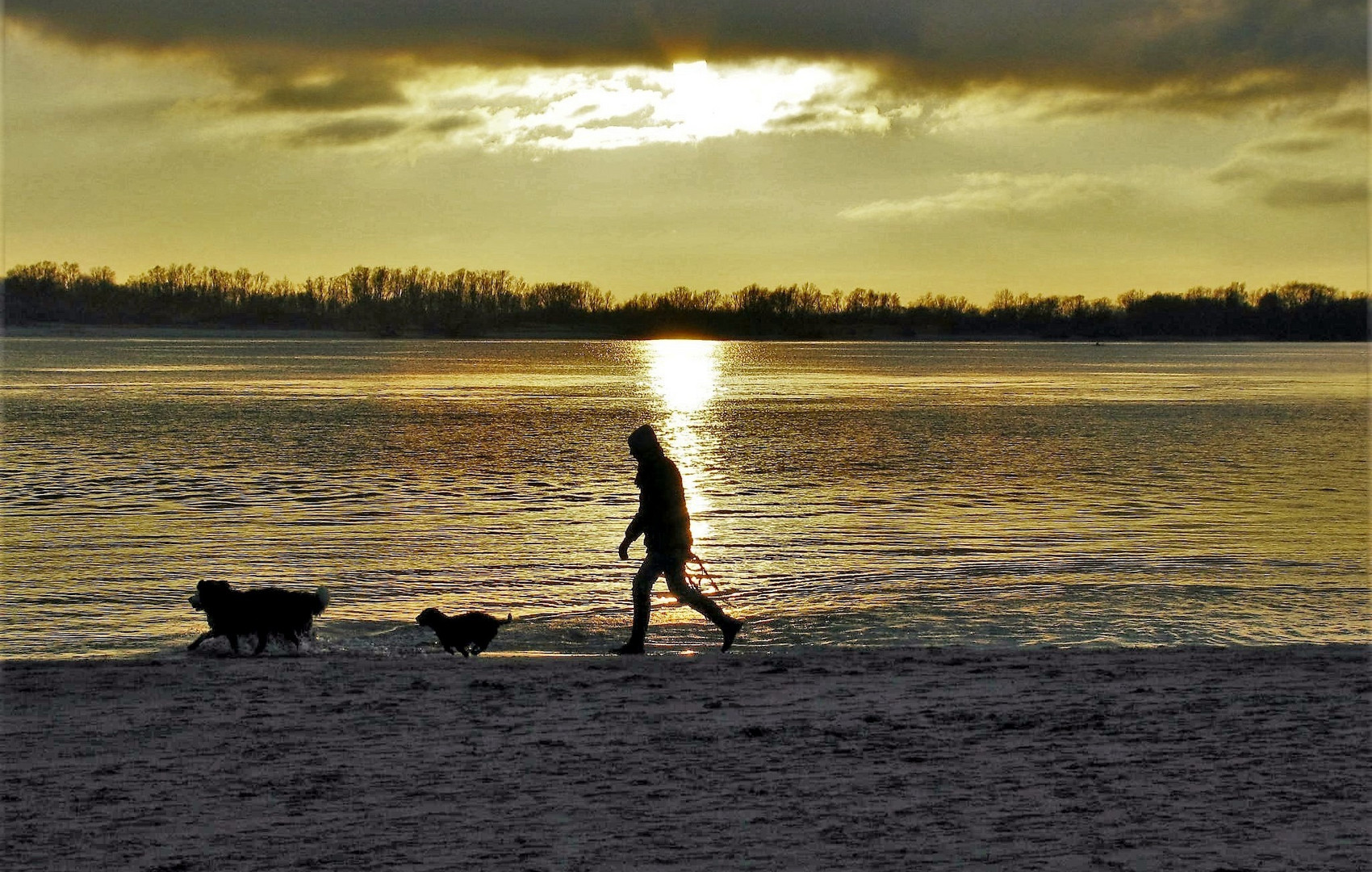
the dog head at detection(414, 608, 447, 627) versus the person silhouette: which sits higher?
the person silhouette

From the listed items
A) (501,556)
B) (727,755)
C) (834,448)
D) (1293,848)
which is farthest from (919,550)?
(834,448)

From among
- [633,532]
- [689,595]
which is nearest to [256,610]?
[633,532]

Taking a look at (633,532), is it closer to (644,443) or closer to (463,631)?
(644,443)

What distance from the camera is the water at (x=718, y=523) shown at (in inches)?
498

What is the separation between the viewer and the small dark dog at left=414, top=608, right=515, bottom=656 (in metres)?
10.7

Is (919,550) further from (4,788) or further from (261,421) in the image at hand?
(261,421)

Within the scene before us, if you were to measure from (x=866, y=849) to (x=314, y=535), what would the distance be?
14.5m

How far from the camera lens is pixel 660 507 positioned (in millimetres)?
10656

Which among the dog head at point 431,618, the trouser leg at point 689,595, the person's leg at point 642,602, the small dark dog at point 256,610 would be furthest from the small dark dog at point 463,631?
the trouser leg at point 689,595

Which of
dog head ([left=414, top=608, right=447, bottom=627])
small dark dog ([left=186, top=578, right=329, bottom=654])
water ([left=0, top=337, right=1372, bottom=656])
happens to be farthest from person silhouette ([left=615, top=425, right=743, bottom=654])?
small dark dog ([left=186, top=578, right=329, bottom=654])

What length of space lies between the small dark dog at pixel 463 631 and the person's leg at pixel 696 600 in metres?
1.54

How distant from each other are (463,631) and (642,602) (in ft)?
4.87

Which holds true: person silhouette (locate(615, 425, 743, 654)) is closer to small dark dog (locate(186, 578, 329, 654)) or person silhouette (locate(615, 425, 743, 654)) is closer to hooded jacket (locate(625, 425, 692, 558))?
hooded jacket (locate(625, 425, 692, 558))

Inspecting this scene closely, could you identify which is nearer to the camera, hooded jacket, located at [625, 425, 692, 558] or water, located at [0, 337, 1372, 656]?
hooded jacket, located at [625, 425, 692, 558]
